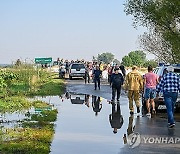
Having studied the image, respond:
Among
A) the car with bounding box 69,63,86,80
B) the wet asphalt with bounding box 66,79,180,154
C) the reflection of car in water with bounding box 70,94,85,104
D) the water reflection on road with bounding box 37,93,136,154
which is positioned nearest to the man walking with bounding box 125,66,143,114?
the water reflection on road with bounding box 37,93,136,154

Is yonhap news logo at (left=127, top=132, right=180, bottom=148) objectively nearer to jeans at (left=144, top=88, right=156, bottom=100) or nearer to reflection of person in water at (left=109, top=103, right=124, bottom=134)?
reflection of person in water at (left=109, top=103, right=124, bottom=134)

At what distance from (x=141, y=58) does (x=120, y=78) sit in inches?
4610

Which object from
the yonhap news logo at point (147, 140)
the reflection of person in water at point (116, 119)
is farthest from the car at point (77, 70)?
the yonhap news logo at point (147, 140)

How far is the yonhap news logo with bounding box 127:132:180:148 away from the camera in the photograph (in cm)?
1095

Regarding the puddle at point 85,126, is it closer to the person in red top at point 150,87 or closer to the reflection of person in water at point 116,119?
the reflection of person in water at point 116,119

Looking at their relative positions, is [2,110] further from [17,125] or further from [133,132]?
[133,132]

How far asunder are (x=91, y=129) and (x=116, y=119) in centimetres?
262

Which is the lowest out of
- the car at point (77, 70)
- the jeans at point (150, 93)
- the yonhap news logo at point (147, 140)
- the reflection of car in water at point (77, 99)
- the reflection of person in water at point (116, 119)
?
the yonhap news logo at point (147, 140)

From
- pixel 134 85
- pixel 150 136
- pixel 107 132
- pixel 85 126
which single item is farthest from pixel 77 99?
pixel 150 136

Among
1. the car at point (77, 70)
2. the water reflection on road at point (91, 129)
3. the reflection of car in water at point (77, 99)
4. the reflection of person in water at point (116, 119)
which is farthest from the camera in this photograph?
the car at point (77, 70)

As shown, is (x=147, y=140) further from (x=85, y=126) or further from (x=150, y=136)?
(x=85, y=126)

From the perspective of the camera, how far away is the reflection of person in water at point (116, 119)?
1372 centimetres

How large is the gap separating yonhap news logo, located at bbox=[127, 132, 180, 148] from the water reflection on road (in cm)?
18

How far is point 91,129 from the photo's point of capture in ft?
42.8
